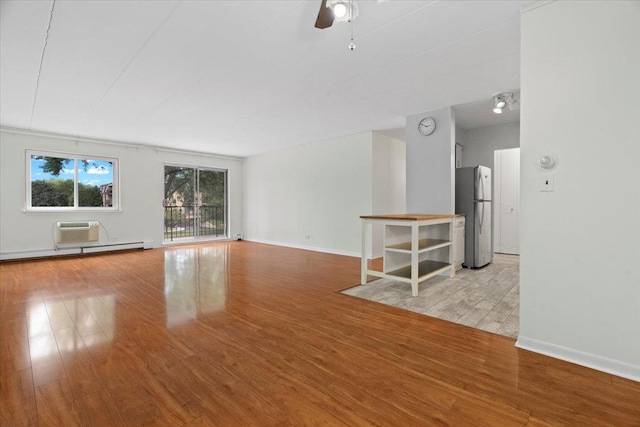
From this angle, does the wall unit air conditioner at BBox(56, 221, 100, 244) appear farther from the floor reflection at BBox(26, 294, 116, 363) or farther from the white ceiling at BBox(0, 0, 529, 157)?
the floor reflection at BBox(26, 294, 116, 363)

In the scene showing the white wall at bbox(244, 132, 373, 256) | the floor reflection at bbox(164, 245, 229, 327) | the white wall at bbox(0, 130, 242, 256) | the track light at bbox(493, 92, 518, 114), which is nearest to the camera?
the floor reflection at bbox(164, 245, 229, 327)

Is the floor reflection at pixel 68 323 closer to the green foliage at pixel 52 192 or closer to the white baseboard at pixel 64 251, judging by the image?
the white baseboard at pixel 64 251

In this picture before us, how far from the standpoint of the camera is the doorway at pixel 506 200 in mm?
5883

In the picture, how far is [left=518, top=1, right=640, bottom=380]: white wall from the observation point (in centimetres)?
173

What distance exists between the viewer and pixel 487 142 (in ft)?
18.8

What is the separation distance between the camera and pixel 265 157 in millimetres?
8086

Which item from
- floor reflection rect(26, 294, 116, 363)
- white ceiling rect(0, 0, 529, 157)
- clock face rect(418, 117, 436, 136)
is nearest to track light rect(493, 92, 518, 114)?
white ceiling rect(0, 0, 529, 157)

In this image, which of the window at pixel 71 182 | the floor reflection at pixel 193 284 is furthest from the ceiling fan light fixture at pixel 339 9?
the window at pixel 71 182

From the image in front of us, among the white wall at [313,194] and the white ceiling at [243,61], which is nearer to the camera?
the white ceiling at [243,61]

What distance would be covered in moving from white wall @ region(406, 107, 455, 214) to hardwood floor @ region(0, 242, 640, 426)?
6.94ft

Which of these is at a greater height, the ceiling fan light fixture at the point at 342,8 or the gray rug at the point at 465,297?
the ceiling fan light fixture at the point at 342,8

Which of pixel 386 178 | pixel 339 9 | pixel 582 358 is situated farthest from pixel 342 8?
pixel 386 178

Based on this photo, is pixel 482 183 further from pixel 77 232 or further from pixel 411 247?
pixel 77 232

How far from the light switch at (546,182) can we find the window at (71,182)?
25.2 feet
